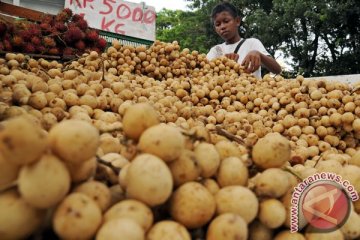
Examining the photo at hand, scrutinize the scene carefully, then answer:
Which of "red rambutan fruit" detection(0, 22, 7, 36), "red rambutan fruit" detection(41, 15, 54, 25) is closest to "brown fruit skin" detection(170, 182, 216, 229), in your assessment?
"red rambutan fruit" detection(0, 22, 7, 36)

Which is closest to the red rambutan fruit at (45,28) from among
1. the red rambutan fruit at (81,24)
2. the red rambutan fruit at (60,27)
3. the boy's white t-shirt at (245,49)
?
the red rambutan fruit at (60,27)

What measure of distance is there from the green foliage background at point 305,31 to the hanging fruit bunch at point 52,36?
884cm

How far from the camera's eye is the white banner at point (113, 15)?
652 centimetres

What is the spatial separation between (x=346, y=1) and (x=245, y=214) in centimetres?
1242

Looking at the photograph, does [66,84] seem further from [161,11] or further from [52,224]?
[161,11]

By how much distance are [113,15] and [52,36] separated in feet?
5.99

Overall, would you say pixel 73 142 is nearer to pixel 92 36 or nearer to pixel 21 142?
pixel 21 142

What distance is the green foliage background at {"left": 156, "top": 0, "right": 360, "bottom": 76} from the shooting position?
39.5 ft

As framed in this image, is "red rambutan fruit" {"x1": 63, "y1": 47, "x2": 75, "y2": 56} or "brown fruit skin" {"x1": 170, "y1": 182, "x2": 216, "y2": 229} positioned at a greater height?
"red rambutan fruit" {"x1": 63, "y1": 47, "x2": 75, "y2": 56}

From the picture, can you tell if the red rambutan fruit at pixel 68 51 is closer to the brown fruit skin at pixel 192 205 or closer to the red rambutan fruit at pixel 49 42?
the red rambutan fruit at pixel 49 42

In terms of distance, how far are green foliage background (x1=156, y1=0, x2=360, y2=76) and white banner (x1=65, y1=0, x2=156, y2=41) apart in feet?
24.2

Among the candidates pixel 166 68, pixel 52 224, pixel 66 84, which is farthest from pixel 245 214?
pixel 166 68

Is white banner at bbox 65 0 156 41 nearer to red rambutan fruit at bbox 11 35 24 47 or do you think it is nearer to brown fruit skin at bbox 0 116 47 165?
red rambutan fruit at bbox 11 35 24 47

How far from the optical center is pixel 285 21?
1350cm
